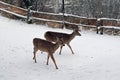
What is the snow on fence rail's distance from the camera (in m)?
22.8

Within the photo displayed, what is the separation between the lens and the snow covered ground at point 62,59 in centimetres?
1254

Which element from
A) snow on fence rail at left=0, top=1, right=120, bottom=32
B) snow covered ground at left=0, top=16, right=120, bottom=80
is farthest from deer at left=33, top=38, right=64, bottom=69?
snow on fence rail at left=0, top=1, right=120, bottom=32

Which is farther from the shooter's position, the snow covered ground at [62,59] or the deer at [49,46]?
the deer at [49,46]

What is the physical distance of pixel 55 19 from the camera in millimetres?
23688

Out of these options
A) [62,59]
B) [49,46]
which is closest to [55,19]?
[62,59]

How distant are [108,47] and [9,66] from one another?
6.45 m

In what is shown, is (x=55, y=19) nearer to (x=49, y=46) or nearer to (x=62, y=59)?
(x=62, y=59)

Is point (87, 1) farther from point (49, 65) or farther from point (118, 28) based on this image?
point (49, 65)

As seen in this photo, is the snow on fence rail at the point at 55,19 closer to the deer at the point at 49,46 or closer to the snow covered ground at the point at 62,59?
the snow covered ground at the point at 62,59

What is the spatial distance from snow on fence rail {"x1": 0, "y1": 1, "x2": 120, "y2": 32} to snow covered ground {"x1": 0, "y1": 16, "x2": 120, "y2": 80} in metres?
2.08

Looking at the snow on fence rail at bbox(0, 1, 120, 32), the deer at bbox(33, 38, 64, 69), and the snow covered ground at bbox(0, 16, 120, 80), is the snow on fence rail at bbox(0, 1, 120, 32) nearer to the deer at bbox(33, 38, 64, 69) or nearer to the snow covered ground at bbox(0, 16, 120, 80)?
the snow covered ground at bbox(0, 16, 120, 80)

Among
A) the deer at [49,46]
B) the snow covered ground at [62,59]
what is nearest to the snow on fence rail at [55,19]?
the snow covered ground at [62,59]

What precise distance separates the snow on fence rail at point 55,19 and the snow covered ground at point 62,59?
2.08m

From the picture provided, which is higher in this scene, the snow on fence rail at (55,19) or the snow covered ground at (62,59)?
the snow on fence rail at (55,19)
